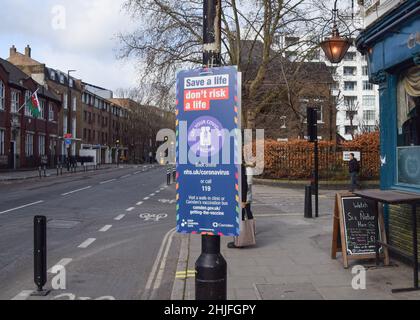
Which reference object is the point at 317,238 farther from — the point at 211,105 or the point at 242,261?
the point at 211,105

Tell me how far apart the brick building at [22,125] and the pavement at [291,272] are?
107 feet

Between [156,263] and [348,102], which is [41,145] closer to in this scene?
[348,102]

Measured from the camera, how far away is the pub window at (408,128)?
7219mm

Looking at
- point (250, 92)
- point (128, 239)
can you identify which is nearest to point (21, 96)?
point (250, 92)

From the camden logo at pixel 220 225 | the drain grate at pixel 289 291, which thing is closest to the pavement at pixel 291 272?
the drain grate at pixel 289 291

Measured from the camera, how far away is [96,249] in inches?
349

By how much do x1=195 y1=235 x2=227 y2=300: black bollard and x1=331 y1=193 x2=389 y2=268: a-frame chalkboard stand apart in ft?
10.8

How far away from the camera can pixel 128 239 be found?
10.0 m

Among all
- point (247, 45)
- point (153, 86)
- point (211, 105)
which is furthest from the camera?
point (247, 45)

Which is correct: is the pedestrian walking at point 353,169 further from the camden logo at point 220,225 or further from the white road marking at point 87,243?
the camden logo at point 220,225

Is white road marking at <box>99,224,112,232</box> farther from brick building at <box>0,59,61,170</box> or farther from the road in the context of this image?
brick building at <box>0,59,61,170</box>

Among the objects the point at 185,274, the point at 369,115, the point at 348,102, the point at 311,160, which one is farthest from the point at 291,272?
the point at 369,115
